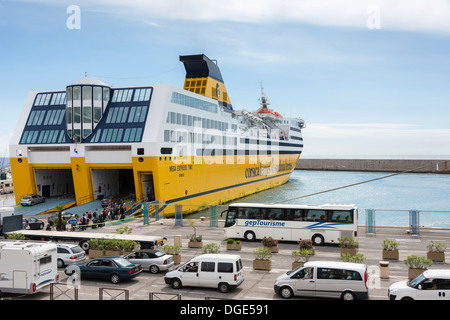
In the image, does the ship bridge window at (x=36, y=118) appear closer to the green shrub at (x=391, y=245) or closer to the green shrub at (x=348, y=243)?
the green shrub at (x=348, y=243)

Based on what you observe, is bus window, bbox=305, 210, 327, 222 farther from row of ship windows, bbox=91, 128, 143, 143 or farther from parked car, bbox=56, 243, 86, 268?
row of ship windows, bbox=91, 128, 143, 143

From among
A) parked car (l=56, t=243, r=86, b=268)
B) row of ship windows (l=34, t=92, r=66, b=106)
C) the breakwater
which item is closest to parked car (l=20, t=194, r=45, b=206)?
row of ship windows (l=34, t=92, r=66, b=106)

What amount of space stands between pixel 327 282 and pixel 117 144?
30.4m

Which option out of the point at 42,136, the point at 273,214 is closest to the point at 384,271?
the point at 273,214

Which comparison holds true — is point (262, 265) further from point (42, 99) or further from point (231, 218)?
point (42, 99)

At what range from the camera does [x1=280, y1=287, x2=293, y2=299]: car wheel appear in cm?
1638

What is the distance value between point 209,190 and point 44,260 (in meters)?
39.4

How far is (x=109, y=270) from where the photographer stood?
18516 millimetres

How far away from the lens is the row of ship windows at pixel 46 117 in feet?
149

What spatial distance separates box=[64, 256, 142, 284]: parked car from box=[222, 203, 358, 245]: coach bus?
11.5 metres

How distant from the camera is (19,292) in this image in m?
15.9

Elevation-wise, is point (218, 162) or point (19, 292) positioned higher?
point (218, 162)

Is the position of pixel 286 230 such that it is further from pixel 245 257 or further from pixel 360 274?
pixel 360 274
